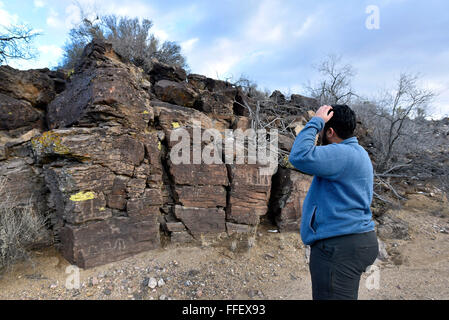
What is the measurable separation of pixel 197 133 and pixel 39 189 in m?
2.79

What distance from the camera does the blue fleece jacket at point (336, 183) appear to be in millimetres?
1588

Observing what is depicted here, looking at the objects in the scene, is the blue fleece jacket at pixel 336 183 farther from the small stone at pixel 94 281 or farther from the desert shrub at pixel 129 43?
the desert shrub at pixel 129 43

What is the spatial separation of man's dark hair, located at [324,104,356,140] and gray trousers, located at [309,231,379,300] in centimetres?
73

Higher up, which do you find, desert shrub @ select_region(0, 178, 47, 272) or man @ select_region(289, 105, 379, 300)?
man @ select_region(289, 105, 379, 300)

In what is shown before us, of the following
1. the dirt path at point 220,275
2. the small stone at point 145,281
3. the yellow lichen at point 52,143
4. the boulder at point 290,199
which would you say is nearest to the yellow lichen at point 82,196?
the yellow lichen at point 52,143

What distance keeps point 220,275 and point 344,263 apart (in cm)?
244

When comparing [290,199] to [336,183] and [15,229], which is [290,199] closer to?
[336,183]

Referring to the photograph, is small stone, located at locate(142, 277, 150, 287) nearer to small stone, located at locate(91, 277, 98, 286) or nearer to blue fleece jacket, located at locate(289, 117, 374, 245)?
small stone, located at locate(91, 277, 98, 286)

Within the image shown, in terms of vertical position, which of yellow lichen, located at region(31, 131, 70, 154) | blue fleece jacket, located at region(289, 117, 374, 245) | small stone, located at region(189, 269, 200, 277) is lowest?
small stone, located at region(189, 269, 200, 277)

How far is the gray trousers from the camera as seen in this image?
1556mm

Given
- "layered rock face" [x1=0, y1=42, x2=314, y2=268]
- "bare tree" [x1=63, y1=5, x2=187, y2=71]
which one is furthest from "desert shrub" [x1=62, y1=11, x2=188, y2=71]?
"layered rock face" [x1=0, y1=42, x2=314, y2=268]

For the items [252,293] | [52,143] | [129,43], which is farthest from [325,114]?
[129,43]

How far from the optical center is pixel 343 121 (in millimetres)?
1744

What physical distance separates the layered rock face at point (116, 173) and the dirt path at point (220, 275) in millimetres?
255
